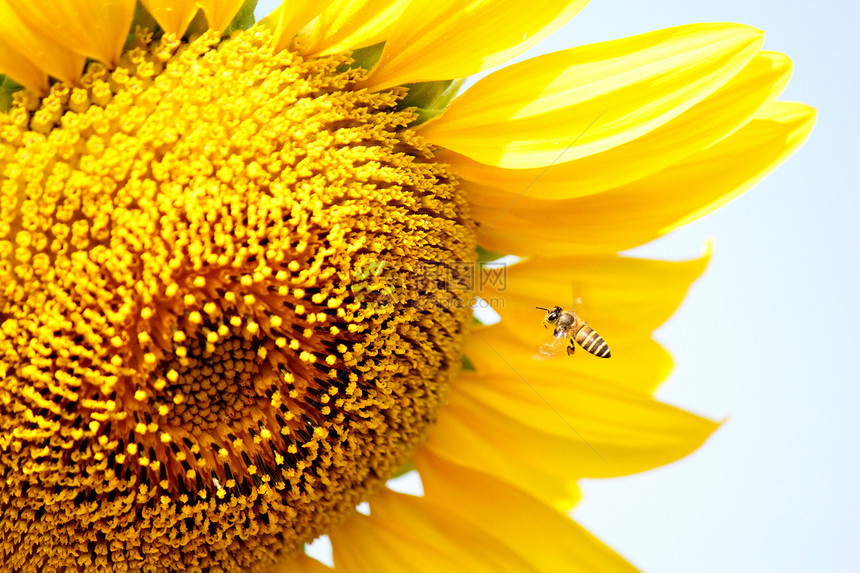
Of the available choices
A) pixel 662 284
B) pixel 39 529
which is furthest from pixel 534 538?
pixel 39 529

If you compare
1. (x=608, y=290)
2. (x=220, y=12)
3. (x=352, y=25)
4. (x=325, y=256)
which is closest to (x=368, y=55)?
(x=352, y=25)

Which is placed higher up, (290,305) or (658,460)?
(290,305)

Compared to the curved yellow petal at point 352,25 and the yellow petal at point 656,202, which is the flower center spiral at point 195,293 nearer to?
the curved yellow petal at point 352,25

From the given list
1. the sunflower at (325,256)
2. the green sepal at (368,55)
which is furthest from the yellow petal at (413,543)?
the green sepal at (368,55)

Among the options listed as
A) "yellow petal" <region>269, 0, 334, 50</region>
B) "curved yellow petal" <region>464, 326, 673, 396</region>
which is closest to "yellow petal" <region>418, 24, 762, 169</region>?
"yellow petal" <region>269, 0, 334, 50</region>

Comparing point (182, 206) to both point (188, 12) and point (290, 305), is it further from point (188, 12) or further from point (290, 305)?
point (188, 12)

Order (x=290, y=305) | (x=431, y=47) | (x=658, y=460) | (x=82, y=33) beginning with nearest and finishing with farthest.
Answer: (x=82, y=33) → (x=290, y=305) → (x=431, y=47) → (x=658, y=460)

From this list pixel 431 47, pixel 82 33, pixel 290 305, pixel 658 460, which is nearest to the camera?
pixel 82 33

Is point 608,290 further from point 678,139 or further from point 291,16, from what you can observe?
point 291,16
